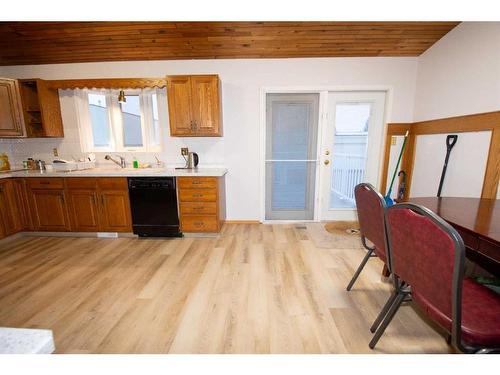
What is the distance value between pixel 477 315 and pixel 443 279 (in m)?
0.30

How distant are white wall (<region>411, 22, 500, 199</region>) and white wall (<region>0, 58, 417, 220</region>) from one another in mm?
318

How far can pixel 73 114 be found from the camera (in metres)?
3.28

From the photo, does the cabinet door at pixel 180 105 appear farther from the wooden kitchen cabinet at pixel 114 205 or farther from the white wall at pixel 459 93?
the white wall at pixel 459 93

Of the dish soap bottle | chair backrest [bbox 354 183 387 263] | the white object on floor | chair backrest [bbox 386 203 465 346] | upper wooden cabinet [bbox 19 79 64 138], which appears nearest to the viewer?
the white object on floor

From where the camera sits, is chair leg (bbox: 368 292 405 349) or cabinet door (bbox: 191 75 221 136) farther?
cabinet door (bbox: 191 75 221 136)

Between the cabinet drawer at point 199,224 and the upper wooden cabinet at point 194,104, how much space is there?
44.3 inches

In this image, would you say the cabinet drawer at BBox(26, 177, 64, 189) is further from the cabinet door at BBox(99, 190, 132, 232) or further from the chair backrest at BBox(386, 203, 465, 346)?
the chair backrest at BBox(386, 203, 465, 346)

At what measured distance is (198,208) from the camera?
9.57 feet

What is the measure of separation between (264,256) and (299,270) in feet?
1.43

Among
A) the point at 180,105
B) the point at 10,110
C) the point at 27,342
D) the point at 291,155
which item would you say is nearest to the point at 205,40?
the point at 180,105

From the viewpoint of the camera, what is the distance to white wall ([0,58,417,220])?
10.1 ft

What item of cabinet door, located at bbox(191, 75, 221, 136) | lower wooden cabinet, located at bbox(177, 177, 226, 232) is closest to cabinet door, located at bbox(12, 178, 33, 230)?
lower wooden cabinet, located at bbox(177, 177, 226, 232)
